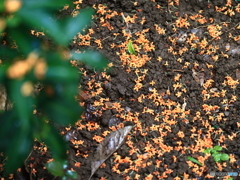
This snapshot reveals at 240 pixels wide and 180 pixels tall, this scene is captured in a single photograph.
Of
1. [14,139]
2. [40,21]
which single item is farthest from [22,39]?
[14,139]

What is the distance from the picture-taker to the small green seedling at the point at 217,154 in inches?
114

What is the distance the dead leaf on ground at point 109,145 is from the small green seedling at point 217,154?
692 mm

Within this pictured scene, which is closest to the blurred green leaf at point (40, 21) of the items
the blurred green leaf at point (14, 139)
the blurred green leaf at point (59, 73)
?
the blurred green leaf at point (59, 73)

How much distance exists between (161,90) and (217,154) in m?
0.81

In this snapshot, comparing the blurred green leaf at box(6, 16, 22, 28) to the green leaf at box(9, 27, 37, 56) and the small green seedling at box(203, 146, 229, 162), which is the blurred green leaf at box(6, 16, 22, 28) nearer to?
the green leaf at box(9, 27, 37, 56)

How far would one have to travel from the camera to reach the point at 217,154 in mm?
2928

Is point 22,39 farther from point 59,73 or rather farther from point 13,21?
point 59,73

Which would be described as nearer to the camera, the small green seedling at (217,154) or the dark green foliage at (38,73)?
the dark green foliage at (38,73)

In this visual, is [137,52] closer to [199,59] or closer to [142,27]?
[142,27]

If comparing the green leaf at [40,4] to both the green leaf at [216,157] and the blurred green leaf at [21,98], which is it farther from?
the green leaf at [216,157]

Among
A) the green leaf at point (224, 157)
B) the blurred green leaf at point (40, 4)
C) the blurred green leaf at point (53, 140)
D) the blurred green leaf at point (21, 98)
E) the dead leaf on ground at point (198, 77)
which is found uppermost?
the blurred green leaf at point (40, 4)

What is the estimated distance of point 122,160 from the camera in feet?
9.47

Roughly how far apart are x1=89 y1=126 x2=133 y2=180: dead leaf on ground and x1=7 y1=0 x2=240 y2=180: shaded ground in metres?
0.04

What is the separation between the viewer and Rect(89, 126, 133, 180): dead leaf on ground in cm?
287
